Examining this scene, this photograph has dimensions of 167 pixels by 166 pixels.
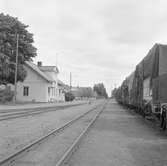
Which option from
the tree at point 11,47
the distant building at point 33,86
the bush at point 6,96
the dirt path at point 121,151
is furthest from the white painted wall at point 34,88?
the dirt path at point 121,151

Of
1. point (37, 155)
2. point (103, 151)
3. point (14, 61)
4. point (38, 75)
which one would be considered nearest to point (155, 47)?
point (103, 151)

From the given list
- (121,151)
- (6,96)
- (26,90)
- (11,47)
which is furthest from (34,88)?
(121,151)

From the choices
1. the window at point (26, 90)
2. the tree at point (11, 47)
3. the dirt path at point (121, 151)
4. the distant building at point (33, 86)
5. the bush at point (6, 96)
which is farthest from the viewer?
the window at point (26, 90)

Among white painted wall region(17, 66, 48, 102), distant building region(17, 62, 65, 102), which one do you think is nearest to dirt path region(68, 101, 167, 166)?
distant building region(17, 62, 65, 102)

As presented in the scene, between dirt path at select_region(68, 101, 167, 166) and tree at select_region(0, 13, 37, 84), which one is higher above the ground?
tree at select_region(0, 13, 37, 84)

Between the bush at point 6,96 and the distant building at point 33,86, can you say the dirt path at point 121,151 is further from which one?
the distant building at point 33,86

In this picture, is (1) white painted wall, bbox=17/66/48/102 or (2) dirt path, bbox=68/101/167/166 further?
(1) white painted wall, bbox=17/66/48/102

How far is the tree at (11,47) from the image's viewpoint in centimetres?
4112

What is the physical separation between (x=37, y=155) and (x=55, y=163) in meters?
1.10

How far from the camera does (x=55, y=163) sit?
699 centimetres

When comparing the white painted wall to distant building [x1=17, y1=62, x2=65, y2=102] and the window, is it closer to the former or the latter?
distant building [x1=17, y1=62, x2=65, y2=102]

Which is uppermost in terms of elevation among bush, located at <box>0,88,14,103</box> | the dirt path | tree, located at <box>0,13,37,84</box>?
tree, located at <box>0,13,37,84</box>

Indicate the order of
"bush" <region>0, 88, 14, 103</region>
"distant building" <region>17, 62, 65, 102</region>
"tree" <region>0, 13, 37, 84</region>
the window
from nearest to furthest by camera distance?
"tree" <region>0, 13, 37, 84</region>, "bush" <region>0, 88, 14, 103</region>, "distant building" <region>17, 62, 65, 102</region>, the window

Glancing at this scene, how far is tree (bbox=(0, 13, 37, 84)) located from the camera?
135 feet
